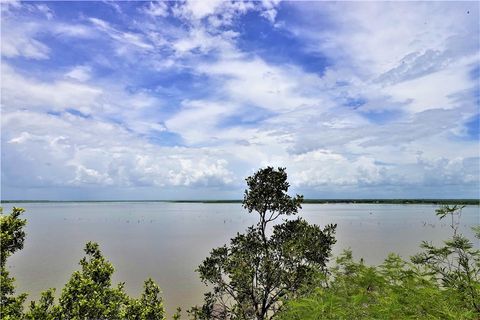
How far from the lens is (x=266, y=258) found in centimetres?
1345

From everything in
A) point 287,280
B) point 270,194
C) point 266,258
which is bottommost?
point 287,280

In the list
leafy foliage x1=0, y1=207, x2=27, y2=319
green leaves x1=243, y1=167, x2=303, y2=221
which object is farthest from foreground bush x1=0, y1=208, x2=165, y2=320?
green leaves x1=243, y1=167, x2=303, y2=221

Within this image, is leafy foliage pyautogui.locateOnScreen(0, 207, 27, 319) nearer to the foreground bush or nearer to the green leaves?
the foreground bush

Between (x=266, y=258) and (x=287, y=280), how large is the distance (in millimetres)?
1164

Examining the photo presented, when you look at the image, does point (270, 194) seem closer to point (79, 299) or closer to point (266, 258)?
point (266, 258)

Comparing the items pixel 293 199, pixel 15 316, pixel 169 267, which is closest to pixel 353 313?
pixel 293 199

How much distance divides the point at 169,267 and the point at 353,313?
32088 millimetres

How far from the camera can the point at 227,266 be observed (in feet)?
43.5

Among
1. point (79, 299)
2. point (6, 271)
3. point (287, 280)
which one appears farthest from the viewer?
point (287, 280)

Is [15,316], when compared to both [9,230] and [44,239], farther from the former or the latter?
[44,239]

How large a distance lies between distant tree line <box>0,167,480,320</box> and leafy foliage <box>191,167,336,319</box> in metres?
0.04

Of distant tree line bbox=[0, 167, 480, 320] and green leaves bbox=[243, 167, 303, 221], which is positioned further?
green leaves bbox=[243, 167, 303, 221]

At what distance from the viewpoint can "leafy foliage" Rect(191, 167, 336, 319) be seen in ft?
42.9

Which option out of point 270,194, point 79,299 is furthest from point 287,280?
point 79,299
